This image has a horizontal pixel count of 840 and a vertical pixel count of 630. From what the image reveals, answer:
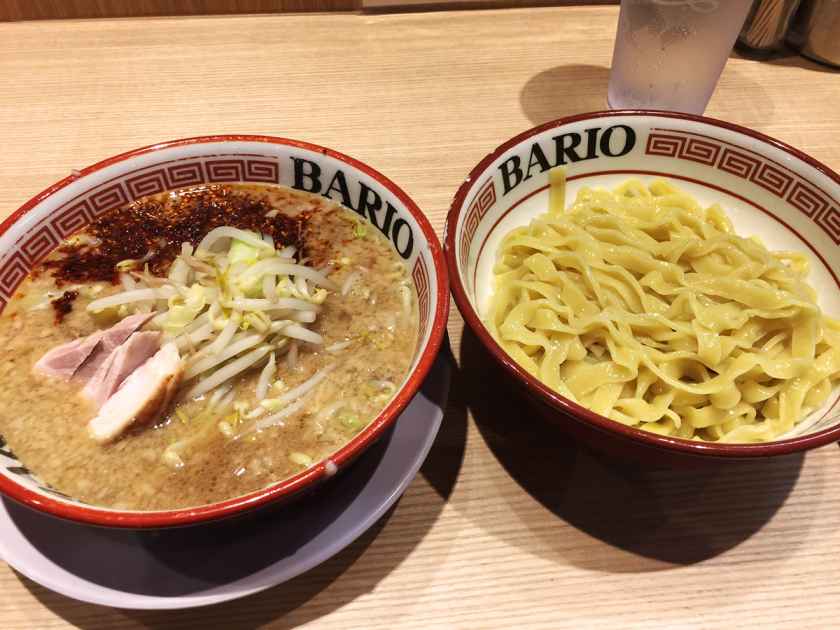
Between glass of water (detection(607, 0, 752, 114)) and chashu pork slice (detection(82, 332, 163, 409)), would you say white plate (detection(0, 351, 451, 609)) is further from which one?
glass of water (detection(607, 0, 752, 114))

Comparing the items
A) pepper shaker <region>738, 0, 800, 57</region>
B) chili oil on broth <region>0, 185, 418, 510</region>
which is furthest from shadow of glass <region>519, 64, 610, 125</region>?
chili oil on broth <region>0, 185, 418, 510</region>

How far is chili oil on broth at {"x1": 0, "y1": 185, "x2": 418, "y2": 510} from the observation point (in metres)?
1.04

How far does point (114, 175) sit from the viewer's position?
4.49 ft

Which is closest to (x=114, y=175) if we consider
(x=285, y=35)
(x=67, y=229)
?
(x=67, y=229)

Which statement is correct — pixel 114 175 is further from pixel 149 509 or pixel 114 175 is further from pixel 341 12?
pixel 341 12

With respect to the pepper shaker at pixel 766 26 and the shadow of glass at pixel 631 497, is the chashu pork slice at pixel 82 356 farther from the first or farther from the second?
the pepper shaker at pixel 766 26

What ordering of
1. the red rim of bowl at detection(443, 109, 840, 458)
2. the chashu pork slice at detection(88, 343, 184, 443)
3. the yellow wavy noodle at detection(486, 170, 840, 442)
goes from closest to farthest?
the red rim of bowl at detection(443, 109, 840, 458)
the chashu pork slice at detection(88, 343, 184, 443)
the yellow wavy noodle at detection(486, 170, 840, 442)

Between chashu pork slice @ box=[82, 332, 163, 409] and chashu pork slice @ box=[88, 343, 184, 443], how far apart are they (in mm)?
16

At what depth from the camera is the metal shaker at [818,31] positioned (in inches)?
87.8

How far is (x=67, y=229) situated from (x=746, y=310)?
4.74 feet

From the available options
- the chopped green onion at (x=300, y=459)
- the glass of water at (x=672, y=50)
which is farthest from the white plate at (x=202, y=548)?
the glass of water at (x=672, y=50)

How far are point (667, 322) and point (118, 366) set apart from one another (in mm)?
1058

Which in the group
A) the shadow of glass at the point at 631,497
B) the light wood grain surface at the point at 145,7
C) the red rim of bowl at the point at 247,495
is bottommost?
Answer: the shadow of glass at the point at 631,497

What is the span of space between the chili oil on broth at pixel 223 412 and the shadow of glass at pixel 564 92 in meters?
1.07
